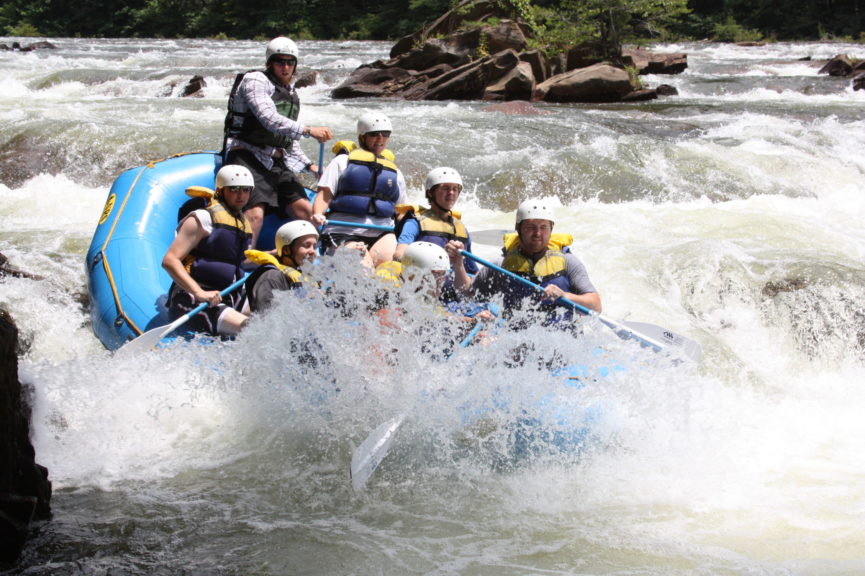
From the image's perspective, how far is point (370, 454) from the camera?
366 centimetres

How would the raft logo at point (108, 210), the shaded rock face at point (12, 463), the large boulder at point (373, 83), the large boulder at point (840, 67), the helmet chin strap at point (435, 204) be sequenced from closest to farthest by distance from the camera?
the shaded rock face at point (12, 463) → the helmet chin strap at point (435, 204) → the raft logo at point (108, 210) → the large boulder at point (373, 83) → the large boulder at point (840, 67)

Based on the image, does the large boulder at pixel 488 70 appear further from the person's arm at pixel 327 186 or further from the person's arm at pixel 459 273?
the person's arm at pixel 459 273

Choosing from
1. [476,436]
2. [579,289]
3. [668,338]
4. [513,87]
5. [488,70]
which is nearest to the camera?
[476,436]

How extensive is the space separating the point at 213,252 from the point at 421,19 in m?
27.1

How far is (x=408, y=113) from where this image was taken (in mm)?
12398

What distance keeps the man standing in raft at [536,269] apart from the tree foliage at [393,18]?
502 inches

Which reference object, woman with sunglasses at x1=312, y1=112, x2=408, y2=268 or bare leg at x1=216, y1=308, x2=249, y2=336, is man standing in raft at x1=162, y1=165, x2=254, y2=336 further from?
woman with sunglasses at x1=312, y1=112, x2=408, y2=268

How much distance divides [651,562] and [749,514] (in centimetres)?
66

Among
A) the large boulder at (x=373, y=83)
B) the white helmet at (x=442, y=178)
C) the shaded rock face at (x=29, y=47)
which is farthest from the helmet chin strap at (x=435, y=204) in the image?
the shaded rock face at (x=29, y=47)

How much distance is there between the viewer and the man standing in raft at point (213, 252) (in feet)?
15.5

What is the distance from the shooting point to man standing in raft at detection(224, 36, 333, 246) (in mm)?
5547

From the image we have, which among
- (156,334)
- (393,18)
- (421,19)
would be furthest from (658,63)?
(156,334)

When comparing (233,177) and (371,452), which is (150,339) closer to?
(233,177)

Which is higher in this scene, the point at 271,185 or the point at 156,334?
the point at 271,185
